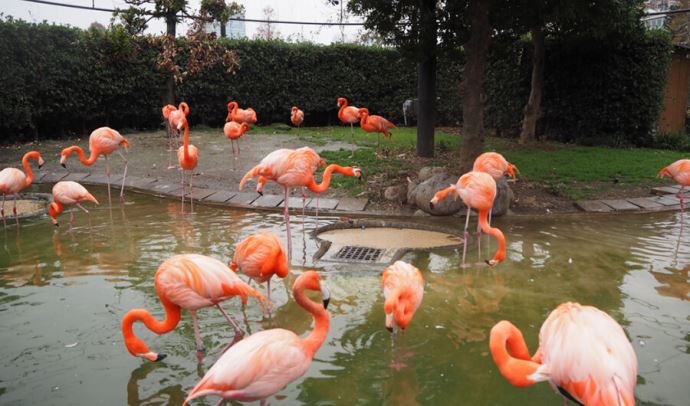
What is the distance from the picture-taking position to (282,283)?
189 inches

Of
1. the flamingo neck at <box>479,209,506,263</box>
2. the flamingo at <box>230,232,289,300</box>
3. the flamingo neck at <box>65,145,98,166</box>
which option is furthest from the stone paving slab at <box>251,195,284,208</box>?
the flamingo at <box>230,232,289,300</box>

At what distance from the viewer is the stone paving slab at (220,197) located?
808cm

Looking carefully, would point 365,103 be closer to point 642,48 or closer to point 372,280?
point 642,48

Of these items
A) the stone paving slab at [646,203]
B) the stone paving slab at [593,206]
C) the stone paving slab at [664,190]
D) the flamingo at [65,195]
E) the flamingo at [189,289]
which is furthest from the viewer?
the stone paving slab at [664,190]

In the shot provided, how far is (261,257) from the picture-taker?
389 centimetres

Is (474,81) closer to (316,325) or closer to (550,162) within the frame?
(550,162)

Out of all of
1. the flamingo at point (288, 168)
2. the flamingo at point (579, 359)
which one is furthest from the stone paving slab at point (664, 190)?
the flamingo at point (579, 359)

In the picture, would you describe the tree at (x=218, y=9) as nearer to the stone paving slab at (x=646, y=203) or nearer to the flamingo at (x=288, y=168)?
the flamingo at (x=288, y=168)

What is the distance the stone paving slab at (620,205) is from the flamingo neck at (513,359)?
5.62 m

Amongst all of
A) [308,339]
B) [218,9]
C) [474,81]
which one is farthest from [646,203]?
[218,9]

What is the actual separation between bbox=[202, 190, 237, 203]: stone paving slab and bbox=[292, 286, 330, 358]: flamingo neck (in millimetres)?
5205

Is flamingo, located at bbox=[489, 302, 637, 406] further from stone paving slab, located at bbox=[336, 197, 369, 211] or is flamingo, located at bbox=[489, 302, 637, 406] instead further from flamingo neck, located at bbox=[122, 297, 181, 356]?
stone paving slab, located at bbox=[336, 197, 369, 211]

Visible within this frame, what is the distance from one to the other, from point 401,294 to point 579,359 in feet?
4.33

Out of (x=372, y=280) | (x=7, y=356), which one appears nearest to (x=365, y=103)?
(x=372, y=280)
